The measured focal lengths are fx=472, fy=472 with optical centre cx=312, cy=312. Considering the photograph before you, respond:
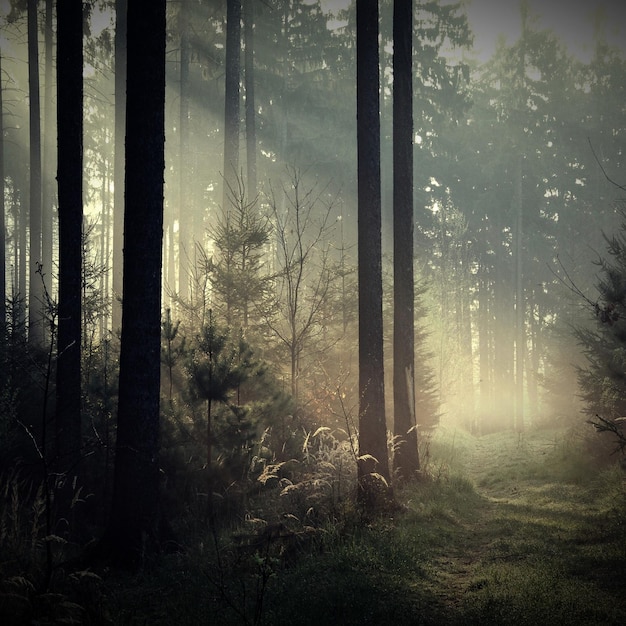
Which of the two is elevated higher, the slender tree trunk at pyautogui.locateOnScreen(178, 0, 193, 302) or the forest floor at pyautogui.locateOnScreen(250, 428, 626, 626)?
the slender tree trunk at pyautogui.locateOnScreen(178, 0, 193, 302)

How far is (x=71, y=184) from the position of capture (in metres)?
7.60

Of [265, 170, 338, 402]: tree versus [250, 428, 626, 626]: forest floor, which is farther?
[265, 170, 338, 402]: tree

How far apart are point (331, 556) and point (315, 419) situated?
5967 mm

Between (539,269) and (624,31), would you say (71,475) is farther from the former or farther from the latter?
(624,31)

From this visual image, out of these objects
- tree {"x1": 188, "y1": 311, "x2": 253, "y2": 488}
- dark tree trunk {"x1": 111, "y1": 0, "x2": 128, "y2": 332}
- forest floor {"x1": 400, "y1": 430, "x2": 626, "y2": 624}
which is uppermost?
dark tree trunk {"x1": 111, "y1": 0, "x2": 128, "y2": 332}

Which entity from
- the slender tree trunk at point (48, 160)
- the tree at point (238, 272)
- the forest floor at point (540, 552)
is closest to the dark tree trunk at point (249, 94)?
the tree at point (238, 272)

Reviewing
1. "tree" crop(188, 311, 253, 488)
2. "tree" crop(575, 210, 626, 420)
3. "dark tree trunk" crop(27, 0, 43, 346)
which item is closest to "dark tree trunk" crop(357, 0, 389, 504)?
"tree" crop(188, 311, 253, 488)

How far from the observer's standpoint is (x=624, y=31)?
2855cm

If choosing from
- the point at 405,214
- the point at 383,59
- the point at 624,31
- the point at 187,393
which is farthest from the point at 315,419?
the point at 624,31

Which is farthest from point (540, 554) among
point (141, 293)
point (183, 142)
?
point (183, 142)

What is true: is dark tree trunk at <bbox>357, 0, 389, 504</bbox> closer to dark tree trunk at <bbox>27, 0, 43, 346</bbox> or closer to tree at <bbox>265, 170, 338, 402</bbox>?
tree at <bbox>265, 170, 338, 402</bbox>

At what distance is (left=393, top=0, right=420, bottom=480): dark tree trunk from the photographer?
32.8ft

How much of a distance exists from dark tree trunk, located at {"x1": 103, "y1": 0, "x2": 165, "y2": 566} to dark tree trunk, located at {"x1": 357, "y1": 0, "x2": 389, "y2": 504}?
346cm

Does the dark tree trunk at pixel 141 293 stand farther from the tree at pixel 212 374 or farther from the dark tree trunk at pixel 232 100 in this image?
the dark tree trunk at pixel 232 100
